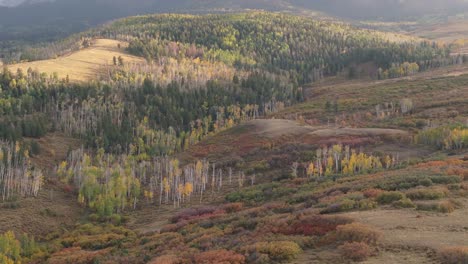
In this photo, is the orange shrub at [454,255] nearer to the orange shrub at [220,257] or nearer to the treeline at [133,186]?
the orange shrub at [220,257]

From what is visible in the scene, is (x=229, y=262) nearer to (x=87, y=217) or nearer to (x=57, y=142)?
(x=87, y=217)

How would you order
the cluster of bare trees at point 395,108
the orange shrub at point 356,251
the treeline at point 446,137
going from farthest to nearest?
the cluster of bare trees at point 395,108 < the treeline at point 446,137 < the orange shrub at point 356,251

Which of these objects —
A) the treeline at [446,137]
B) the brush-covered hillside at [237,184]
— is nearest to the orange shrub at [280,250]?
the brush-covered hillside at [237,184]

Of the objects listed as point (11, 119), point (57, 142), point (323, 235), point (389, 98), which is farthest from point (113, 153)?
point (323, 235)

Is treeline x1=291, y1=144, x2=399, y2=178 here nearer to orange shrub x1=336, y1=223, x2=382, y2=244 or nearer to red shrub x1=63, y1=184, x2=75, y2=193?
red shrub x1=63, y1=184, x2=75, y2=193

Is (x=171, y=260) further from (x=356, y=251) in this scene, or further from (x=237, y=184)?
(x=237, y=184)

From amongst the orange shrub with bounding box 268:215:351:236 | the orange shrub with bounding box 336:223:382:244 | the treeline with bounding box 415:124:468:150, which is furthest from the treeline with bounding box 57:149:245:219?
the orange shrub with bounding box 336:223:382:244
